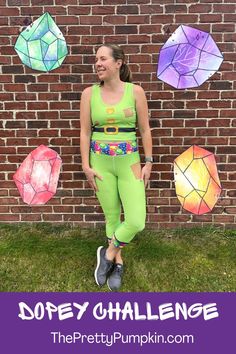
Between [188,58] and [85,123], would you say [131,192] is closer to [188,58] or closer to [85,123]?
[85,123]

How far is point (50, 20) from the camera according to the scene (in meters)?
3.61

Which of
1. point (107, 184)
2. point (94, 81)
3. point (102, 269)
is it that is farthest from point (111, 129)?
point (102, 269)

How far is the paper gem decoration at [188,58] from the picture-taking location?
141 inches

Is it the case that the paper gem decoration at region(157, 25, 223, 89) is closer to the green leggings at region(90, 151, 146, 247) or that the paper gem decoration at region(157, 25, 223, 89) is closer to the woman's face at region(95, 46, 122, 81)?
the woman's face at region(95, 46, 122, 81)

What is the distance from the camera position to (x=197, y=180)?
395cm

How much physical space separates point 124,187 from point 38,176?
1.23 m

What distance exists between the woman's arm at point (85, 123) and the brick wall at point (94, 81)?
26.4 inches

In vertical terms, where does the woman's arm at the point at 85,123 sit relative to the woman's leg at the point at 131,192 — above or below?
above

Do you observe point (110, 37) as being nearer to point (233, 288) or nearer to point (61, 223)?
point (61, 223)

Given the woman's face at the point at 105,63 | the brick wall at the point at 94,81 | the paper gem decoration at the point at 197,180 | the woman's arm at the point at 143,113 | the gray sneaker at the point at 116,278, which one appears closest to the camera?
the woman's face at the point at 105,63

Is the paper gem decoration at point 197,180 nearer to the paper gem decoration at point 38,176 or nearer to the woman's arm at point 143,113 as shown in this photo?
the woman's arm at point 143,113

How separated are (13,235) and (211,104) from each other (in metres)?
2.22

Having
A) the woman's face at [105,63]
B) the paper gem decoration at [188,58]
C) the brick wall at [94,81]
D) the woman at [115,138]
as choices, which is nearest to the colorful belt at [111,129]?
the woman at [115,138]

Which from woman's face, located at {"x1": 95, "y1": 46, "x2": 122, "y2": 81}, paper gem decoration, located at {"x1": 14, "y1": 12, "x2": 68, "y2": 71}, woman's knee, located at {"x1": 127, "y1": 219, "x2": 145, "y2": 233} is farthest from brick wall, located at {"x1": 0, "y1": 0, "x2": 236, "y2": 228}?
woman's knee, located at {"x1": 127, "y1": 219, "x2": 145, "y2": 233}
